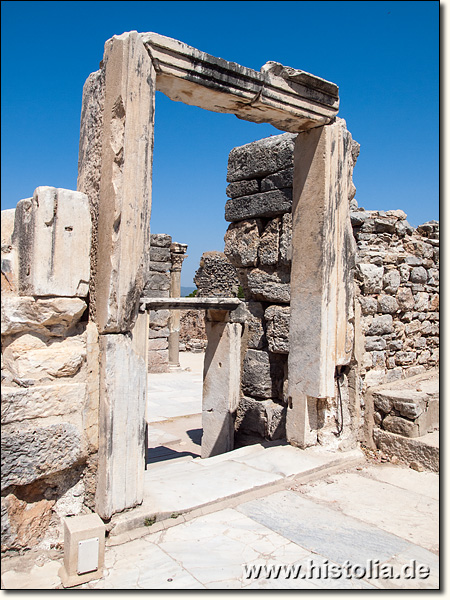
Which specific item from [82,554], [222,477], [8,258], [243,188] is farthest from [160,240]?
[82,554]

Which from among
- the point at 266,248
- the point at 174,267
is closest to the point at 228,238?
the point at 266,248

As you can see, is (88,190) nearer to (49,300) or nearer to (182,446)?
(49,300)

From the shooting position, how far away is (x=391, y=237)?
549 cm

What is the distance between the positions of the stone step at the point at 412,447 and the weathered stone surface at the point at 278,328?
126 cm

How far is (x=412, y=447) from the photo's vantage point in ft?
14.4

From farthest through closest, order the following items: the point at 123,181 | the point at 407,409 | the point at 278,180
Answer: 1. the point at 278,180
2. the point at 407,409
3. the point at 123,181

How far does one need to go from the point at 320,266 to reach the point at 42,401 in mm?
2582

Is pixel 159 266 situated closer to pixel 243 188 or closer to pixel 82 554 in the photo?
pixel 243 188

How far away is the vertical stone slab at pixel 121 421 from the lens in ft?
9.63

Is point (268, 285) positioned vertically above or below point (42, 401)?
above

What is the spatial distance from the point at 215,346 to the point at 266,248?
139cm

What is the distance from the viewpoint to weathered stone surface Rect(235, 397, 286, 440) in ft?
17.3

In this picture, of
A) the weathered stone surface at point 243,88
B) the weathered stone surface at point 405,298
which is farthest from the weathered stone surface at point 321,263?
the weathered stone surface at point 405,298

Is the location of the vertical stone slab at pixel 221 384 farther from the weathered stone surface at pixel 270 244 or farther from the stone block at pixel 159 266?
the stone block at pixel 159 266
